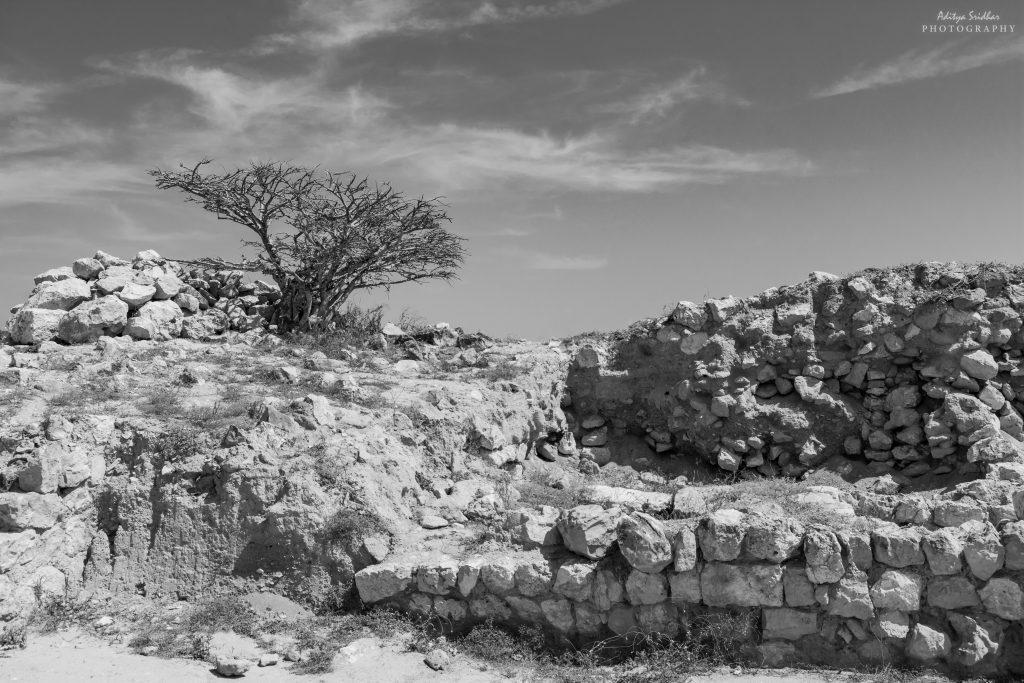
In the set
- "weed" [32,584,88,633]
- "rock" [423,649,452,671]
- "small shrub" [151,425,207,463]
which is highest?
"small shrub" [151,425,207,463]

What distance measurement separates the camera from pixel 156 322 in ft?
38.4

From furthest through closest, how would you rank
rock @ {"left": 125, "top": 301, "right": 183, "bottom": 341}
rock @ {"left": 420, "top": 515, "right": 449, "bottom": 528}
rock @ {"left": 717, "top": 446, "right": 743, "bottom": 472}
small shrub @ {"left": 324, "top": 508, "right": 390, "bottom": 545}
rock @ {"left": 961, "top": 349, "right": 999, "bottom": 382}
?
rock @ {"left": 125, "top": 301, "right": 183, "bottom": 341} < rock @ {"left": 717, "top": 446, "right": 743, "bottom": 472} < rock @ {"left": 961, "top": 349, "right": 999, "bottom": 382} < rock @ {"left": 420, "top": 515, "right": 449, "bottom": 528} < small shrub @ {"left": 324, "top": 508, "right": 390, "bottom": 545}

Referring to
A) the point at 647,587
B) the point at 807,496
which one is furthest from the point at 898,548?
the point at 647,587

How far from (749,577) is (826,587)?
52 cm

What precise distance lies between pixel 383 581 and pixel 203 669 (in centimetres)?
139

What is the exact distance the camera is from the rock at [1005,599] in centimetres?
525

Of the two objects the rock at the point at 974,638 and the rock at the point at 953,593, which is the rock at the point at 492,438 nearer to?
the rock at the point at 953,593

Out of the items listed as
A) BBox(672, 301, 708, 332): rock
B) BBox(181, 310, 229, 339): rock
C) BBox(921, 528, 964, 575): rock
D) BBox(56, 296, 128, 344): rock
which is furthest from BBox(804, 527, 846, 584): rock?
BBox(56, 296, 128, 344): rock

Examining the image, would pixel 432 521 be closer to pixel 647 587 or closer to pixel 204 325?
pixel 647 587

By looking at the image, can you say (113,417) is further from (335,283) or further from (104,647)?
(335,283)

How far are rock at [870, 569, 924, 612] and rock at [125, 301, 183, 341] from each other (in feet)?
33.0

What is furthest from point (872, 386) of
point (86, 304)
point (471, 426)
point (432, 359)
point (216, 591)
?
point (86, 304)

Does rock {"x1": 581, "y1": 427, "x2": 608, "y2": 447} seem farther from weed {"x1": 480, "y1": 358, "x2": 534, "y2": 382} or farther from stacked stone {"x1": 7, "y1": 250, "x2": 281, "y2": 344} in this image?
stacked stone {"x1": 7, "y1": 250, "x2": 281, "y2": 344}

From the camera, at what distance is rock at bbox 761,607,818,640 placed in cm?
544
